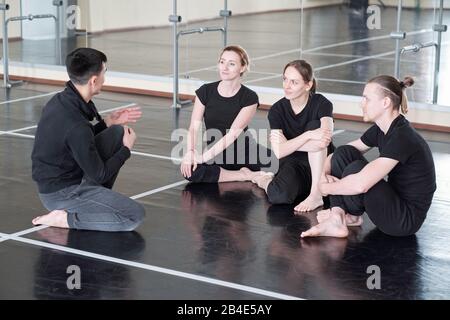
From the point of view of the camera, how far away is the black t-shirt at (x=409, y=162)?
4.19 meters

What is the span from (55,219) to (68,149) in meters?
0.41

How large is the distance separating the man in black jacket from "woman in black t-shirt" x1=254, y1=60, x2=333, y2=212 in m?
0.90

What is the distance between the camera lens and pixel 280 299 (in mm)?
3643

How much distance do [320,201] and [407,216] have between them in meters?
0.72

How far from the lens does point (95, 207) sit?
14.6 ft

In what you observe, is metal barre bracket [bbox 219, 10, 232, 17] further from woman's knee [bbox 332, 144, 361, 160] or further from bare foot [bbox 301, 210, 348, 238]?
bare foot [bbox 301, 210, 348, 238]

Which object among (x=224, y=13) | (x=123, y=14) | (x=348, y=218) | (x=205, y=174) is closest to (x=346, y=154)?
(x=348, y=218)

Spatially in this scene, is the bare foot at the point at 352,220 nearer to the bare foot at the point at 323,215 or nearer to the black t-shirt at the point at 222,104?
the bare foot at the point at 323,215

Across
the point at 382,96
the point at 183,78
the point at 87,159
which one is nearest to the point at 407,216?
the point at 382,96

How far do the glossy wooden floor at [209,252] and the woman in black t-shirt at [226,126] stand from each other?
13cm

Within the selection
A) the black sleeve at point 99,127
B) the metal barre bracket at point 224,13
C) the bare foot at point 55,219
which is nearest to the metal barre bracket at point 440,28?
the metal barre bracket at point 224,13

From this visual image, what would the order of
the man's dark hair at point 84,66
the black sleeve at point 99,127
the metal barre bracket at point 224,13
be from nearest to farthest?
the man's dark hair at point 84,66
the black sleeve at point 99,127
the metal barre bracket at point 224,13

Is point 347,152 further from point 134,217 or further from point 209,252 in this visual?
point 134,217
